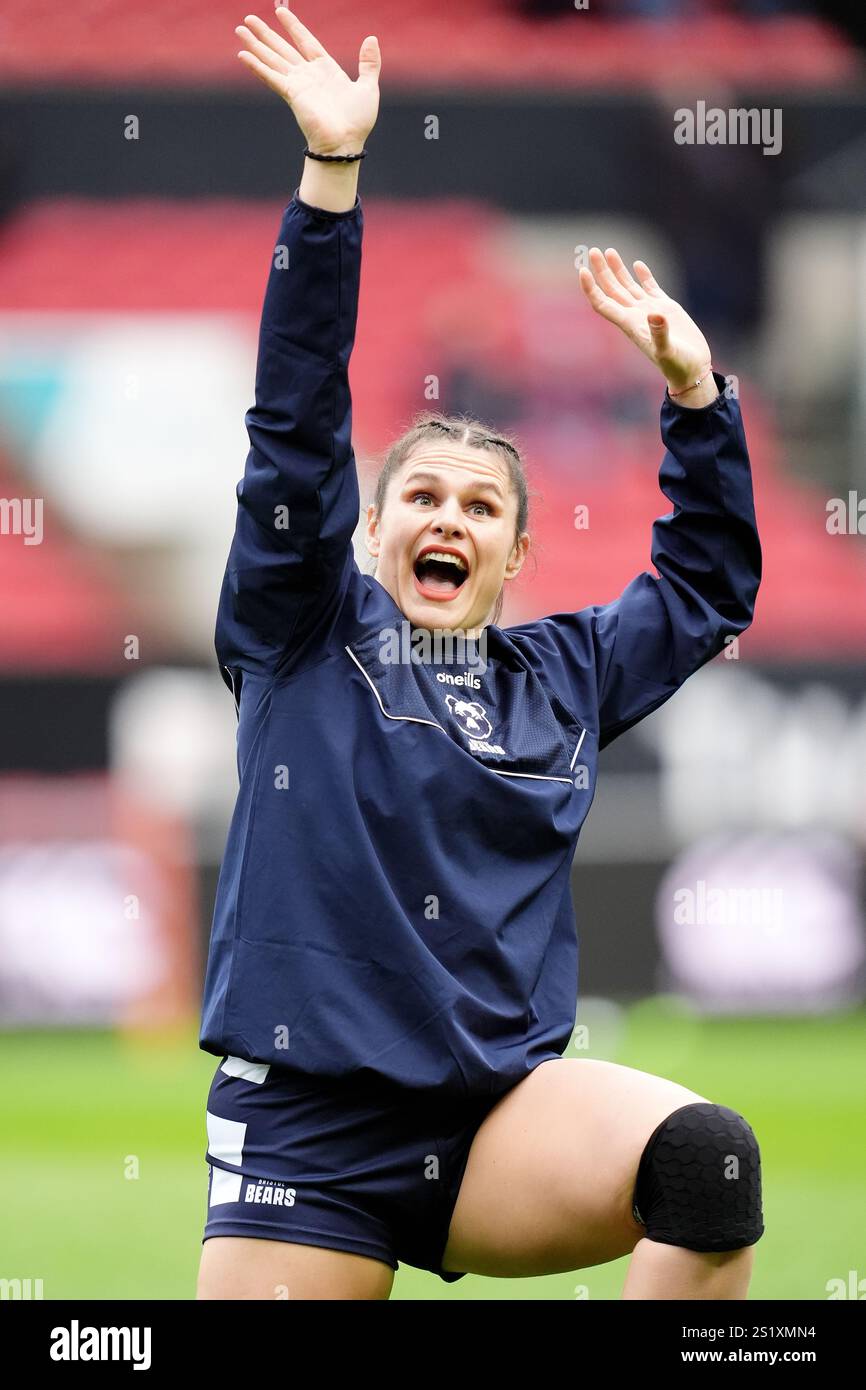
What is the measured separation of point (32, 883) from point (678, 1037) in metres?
3.19

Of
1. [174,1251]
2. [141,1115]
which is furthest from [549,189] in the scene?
[174,1251]

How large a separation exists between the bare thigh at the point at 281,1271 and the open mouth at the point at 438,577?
95 cm

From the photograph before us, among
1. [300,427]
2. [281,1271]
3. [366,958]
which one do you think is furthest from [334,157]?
[281,1271]

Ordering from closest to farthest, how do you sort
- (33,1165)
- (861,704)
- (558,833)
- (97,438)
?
1. (558,833)
2. (33,1165)
3. (861,704)
4. (97,438)

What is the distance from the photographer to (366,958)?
8.06 feet

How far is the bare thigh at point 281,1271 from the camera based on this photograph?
2.39 m

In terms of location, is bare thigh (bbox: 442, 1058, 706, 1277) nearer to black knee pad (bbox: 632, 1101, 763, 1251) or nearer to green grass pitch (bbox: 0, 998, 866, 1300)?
black knee pad (bbox: 632, 1101, 763, 1251)

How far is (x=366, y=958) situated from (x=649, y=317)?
1.06 meters

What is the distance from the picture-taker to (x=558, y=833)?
263 centimetres

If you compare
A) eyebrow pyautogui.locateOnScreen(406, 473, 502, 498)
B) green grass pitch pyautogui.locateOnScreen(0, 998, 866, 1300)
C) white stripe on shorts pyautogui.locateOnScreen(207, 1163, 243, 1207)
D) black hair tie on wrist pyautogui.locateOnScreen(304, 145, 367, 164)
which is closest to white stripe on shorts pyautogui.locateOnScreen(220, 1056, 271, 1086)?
white stripe on shorts pyautogui.locateOnScreen(207, 1163, 243, 1207)

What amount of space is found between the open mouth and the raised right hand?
0.63 metres

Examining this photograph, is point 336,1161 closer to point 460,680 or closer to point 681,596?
point 460,680

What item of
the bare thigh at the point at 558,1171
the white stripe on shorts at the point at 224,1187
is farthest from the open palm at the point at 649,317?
the white stripe on shorts at the point at 224,1187

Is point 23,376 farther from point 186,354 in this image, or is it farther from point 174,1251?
point 174,1251
